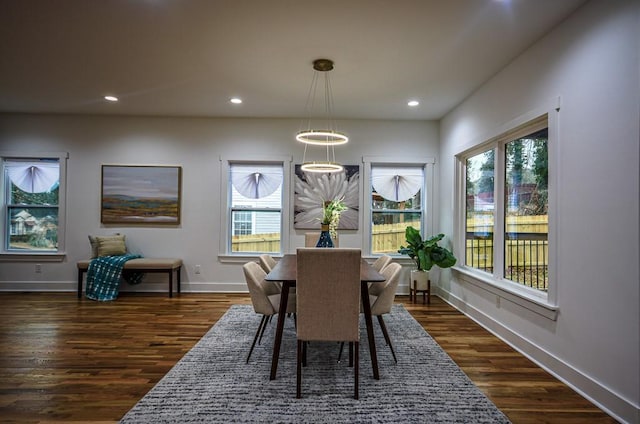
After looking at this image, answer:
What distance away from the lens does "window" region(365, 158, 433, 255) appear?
18.5 ft

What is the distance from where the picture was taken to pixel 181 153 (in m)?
5.55

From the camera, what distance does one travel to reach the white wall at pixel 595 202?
6.86 ft

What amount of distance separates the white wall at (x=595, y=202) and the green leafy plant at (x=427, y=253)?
1542 mm

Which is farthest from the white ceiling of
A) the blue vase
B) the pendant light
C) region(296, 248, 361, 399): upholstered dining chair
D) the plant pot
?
the plant pot

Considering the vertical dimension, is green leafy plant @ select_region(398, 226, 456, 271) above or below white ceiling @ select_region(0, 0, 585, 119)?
below

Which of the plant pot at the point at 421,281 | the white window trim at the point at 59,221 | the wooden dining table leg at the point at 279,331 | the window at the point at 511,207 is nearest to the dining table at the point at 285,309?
the wooden dining table leg at the point at 279,331

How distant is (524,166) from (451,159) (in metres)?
1.66

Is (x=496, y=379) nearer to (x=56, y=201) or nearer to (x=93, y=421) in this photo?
(x=93, y=421)

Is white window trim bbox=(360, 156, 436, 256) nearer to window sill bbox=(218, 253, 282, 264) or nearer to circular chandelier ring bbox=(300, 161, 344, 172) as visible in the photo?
circular chandelier ring bbox=(300, 161, 344, 172)

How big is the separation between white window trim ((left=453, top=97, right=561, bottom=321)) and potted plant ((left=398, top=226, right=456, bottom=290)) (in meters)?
0.19

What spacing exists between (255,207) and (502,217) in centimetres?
352

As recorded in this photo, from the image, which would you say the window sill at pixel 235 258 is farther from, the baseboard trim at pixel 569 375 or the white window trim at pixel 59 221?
the baseboard trim at pixel 569 375

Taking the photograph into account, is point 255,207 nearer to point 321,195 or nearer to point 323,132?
point 321,195

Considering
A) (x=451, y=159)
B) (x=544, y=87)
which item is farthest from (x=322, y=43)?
(x=451, y=159)
